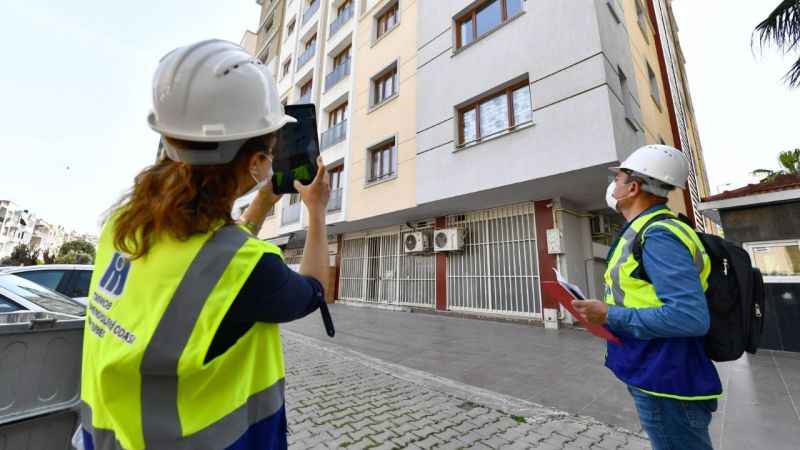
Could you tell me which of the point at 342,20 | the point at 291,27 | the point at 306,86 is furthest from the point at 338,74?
the point at 291,27

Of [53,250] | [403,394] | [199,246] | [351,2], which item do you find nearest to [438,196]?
[403,394]

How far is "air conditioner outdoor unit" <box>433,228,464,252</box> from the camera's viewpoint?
8992 millimetres

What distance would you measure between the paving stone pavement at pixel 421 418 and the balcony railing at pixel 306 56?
1629 cm

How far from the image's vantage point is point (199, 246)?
788mm

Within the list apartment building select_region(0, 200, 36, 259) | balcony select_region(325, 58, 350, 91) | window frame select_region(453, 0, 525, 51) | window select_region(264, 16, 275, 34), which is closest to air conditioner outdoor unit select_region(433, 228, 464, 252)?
window frame select_region(453, 0, 525, 51)

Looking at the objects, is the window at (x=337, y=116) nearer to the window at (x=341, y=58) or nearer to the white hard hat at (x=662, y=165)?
the window at (x=341, y=58)

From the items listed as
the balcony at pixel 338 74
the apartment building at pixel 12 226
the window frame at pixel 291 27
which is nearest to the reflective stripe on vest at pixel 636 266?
the balcony at pixel 338 74

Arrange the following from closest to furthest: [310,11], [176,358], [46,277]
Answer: [176,358], [46,277], [310,11]

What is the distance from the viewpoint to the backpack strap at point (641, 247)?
1.51 m

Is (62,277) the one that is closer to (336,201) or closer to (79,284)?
(79,284)

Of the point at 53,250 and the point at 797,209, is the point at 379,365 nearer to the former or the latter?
the point at 797,209

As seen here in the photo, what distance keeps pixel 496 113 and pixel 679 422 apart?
7.36 meters

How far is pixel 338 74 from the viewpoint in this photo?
13.6 metres

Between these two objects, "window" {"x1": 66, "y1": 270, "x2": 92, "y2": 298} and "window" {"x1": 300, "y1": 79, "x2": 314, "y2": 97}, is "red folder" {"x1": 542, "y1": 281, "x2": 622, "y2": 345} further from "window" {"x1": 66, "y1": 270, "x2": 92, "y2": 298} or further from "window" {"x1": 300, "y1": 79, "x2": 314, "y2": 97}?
"window" {"x1": 300, "y1": 79, "x2": 314, "y2": 97}
